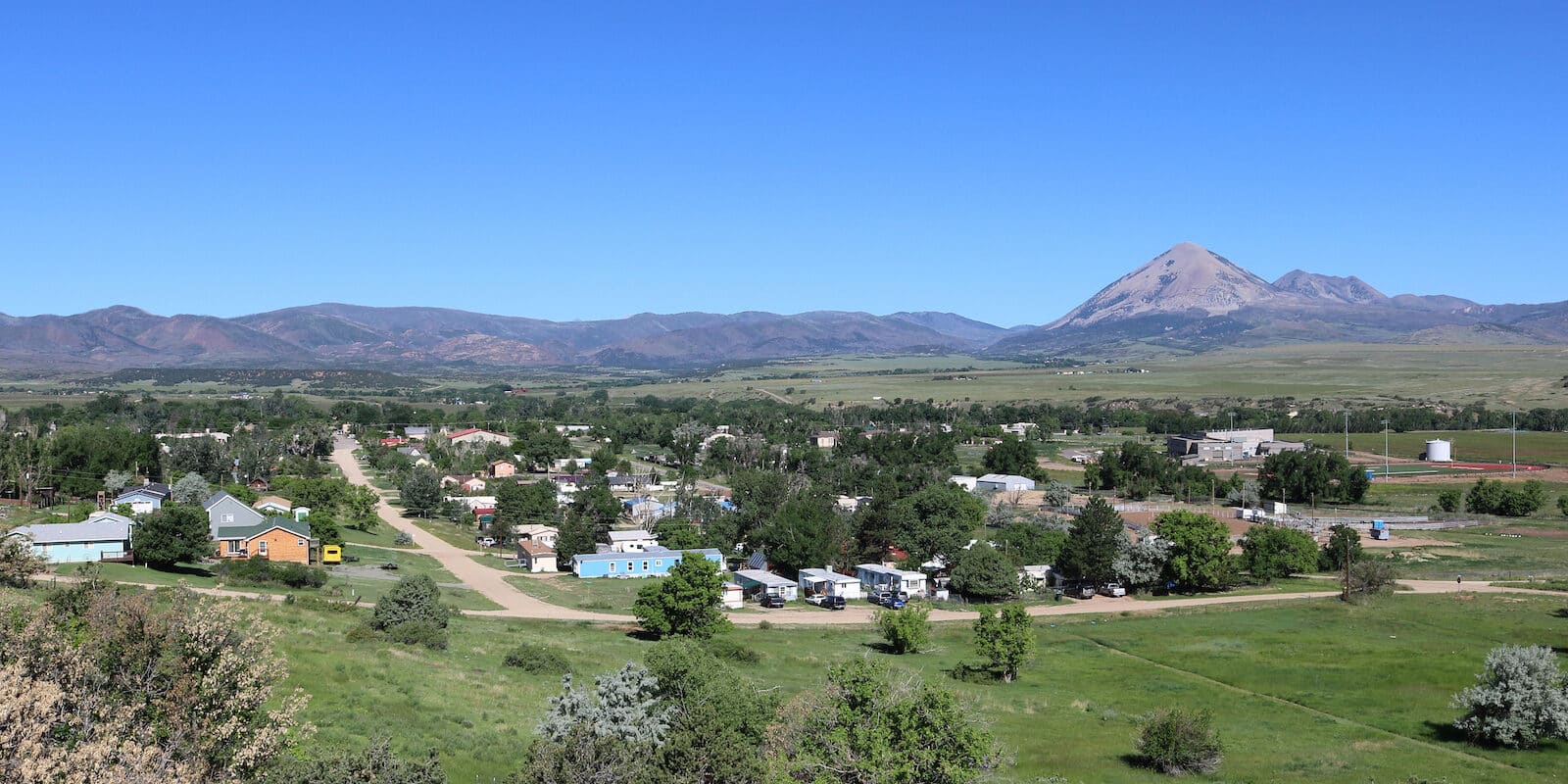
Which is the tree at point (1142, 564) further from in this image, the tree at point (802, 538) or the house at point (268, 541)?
the house at point (268, 541)

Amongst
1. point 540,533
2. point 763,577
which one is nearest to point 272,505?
point 540,533

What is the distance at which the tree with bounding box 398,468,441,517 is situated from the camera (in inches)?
2889

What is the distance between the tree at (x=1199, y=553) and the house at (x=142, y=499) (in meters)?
46.7

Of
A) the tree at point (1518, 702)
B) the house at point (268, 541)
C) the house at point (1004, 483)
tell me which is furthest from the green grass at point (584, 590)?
the house at point (1004, 483)

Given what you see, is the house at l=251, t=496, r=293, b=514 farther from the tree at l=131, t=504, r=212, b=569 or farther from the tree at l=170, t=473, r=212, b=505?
the tree at l=131, t=504, r=212, b=569

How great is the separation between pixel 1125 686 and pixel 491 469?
70990 mm

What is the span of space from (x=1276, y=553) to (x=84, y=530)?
50566 millimetres

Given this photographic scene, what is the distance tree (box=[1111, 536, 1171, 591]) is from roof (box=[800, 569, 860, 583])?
11913 mm

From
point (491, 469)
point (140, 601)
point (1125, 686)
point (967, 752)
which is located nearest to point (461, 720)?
point (140, 601)

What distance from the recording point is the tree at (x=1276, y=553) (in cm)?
5412

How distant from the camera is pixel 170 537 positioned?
142ft

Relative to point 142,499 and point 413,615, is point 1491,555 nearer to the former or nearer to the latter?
point 413,615

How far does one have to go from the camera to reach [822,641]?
40.8 meters

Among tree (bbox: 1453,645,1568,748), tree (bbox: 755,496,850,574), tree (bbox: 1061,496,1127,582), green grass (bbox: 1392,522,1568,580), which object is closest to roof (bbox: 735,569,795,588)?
tree (bbox: 755,496,850,574)
